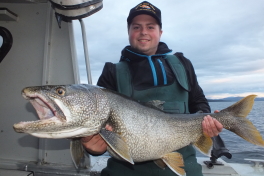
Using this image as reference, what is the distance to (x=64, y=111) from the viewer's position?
213 cm

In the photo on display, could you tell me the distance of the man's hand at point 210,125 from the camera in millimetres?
2842

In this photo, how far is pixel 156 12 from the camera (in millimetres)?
3428

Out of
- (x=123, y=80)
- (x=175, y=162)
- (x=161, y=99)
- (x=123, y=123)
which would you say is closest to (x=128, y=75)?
(x=123, y=80)

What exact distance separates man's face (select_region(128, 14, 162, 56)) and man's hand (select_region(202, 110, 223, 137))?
52.8 inches

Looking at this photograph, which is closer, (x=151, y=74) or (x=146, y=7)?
(x=151, y=74)

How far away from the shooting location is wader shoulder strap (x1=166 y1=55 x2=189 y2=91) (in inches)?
124

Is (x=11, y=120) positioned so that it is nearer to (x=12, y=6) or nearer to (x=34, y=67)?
(x=34, y=67)

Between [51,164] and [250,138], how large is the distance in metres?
3.71

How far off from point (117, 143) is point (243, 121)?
174 centimetres

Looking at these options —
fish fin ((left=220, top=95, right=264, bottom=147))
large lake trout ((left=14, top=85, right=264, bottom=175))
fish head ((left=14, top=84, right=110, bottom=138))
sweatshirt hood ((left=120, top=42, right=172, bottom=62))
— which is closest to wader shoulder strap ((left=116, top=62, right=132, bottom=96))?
sweatshirt hood ((left=120, top=42, right=172, bottom=62))

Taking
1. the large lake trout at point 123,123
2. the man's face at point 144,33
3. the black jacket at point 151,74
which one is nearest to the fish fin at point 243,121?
the large lake trout at point 123,123

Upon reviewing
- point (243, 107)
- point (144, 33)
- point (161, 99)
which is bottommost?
point (243, 107)

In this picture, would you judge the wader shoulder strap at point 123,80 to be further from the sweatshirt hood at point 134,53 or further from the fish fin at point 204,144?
the fish fin at point 204,144

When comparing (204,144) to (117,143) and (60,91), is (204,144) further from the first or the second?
(60,91)
